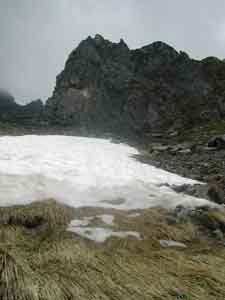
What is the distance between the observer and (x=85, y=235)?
22.4 ft

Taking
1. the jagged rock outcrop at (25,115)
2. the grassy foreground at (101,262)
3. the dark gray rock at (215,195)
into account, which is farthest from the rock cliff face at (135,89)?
the grassy foreground at (101,262)

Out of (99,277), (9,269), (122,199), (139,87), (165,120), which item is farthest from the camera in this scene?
(139,87)

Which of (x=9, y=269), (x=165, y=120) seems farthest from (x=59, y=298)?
(x=165, y=120)

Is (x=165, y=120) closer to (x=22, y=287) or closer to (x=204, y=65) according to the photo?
(x=204, y=65)

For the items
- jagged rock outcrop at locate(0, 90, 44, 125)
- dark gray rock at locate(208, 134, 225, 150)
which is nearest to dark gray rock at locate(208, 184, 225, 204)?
dark gray rock at locate(208, 134, 225, 150)

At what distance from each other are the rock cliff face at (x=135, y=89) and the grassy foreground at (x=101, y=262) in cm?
5409

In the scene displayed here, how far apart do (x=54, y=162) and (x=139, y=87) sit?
6110cm

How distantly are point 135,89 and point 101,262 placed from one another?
225 feet

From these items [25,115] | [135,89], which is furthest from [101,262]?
[25,115]

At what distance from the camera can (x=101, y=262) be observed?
5.50 meters

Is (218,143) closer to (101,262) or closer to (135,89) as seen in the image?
(101,262)

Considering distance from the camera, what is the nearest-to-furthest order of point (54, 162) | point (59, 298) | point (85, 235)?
point (59, 298) → point (85, 235) → point (54, 162)

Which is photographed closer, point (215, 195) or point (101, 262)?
point (101, 262)

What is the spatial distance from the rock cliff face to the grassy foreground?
54.1 metres
